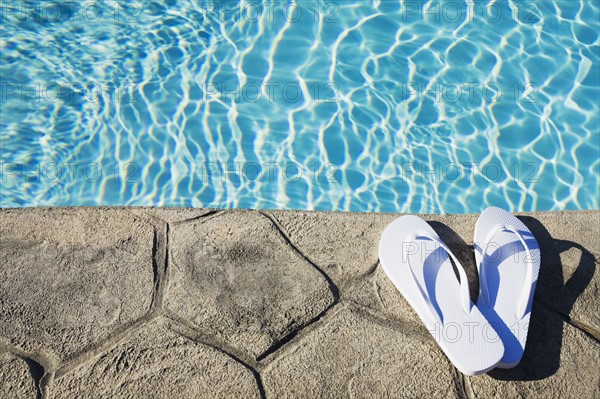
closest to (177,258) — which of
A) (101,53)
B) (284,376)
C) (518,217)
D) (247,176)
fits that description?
→ (284,376)

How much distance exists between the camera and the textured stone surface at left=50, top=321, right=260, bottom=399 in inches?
92.2

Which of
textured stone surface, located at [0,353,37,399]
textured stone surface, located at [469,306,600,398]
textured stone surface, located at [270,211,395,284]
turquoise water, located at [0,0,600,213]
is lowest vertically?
turquoise water, located at [0,0,600,213]

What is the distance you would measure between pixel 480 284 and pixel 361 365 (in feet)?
1.99

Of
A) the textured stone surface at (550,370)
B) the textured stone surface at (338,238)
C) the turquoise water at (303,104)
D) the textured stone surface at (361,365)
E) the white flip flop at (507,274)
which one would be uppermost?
the white flip flop at (507,274)

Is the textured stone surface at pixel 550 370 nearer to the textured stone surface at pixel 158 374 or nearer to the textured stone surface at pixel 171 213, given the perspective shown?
the textured stone surface at pixel 158 374

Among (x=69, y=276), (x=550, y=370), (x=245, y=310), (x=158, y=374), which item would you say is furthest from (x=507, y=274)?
(x=69, y=276)

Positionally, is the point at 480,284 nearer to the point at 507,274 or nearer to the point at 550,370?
the point at 507,274

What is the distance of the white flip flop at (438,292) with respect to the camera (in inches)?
95.0

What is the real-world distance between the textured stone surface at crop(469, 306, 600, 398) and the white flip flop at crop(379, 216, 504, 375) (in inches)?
3.9

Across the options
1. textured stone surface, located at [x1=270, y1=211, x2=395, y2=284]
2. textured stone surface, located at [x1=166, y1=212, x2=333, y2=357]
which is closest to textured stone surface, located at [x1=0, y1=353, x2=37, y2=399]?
textured stone surface, located at [x1=166, y1=212, x2=333, y2=357]

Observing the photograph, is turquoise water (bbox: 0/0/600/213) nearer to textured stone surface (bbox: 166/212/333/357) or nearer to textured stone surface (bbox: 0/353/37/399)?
textured stone surface (bbox: 166/212/333/357)

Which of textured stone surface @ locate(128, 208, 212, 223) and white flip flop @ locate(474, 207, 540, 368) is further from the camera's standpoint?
textured stone surface @ locate(128, 208, 212, 223)

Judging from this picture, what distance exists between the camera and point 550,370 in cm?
246

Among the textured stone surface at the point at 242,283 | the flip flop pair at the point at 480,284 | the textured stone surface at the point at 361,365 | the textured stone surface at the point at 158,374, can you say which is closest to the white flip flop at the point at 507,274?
the flip flop pair at the point at 480,284
